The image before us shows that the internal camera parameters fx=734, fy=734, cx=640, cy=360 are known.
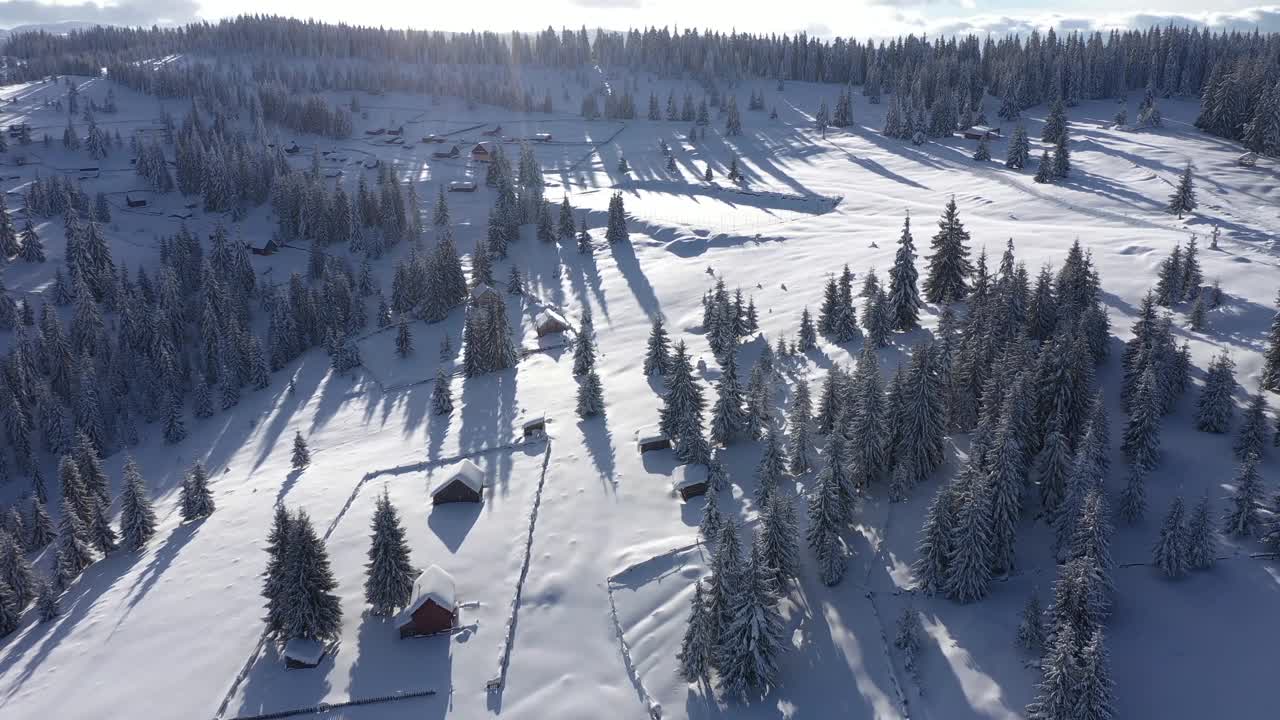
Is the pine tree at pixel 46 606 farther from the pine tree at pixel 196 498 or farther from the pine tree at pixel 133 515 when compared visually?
the pine tree at pixel 196 498

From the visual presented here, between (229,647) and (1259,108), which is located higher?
(1259,108)

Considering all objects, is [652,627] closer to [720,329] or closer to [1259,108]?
[720,329]

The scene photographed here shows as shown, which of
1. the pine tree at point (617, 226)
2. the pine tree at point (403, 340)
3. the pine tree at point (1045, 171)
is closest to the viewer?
the pine tree at point (403, 340)

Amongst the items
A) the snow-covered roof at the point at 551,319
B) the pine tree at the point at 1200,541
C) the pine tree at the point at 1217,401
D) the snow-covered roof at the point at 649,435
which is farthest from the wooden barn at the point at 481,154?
the pine tree at the point at 1200,541

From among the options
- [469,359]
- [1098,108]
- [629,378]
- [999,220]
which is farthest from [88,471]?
[1098,108]

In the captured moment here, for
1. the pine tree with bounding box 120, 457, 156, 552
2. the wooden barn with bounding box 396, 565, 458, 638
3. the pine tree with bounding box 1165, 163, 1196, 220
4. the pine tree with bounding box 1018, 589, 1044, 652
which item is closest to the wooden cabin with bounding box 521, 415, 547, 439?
the wooden barn with bounding box 396, 565, 458, 638

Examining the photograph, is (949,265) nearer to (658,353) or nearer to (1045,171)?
(658,353)

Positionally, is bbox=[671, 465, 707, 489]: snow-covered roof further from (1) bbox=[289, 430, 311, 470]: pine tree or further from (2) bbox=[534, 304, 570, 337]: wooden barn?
(2) bbox=[534, 304, 570, 337]: wooden barn
